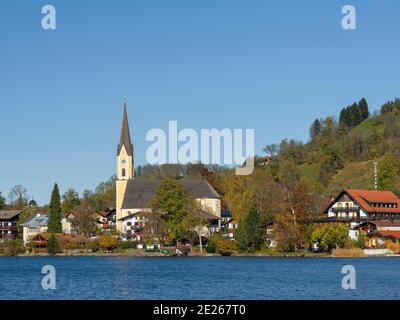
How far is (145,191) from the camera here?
123812mm

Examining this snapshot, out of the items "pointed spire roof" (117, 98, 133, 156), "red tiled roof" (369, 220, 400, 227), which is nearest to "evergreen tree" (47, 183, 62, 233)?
"pointed spire roof" (117, 98, 133, 156)

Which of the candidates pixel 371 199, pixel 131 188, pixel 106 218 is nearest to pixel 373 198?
pixel 371 199

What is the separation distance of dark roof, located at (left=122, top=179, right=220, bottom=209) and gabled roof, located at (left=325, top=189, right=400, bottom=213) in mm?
30259

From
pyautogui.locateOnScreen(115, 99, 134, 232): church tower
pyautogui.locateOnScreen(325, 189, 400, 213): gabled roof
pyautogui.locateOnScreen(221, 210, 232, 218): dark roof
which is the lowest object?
pyautogui.locateOnScreen(221, 210, 232, 218): dark roof

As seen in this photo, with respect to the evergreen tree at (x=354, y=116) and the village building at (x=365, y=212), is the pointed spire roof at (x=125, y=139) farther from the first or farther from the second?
the evergreen tree at (x=354, y=116)

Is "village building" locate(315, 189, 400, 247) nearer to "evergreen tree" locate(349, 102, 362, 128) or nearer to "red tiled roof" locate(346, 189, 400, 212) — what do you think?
"red tiled roof" locate(346, 189, 400, 212)

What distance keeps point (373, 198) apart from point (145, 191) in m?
39.8

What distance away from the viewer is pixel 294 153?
16538cm

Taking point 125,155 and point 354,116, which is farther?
point 354,116

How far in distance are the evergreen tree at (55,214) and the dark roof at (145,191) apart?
14.0 meters

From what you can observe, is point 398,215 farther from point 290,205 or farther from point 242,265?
point 242,265

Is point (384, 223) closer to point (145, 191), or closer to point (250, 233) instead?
point (250, 233)

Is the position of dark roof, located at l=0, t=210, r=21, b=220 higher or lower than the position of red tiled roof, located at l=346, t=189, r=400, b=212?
lower

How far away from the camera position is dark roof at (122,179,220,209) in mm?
121750
